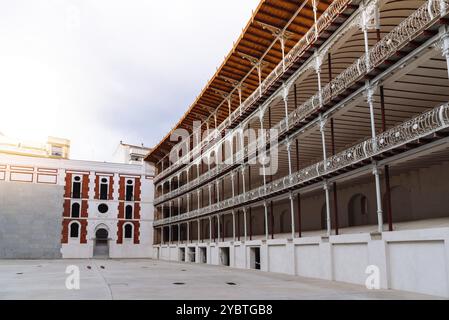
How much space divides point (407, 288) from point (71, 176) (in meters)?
39.1

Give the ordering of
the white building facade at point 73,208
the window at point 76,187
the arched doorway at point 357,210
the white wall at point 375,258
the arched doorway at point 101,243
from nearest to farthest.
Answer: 1. the white wall at point 375,258
2. the arched doorway at point 357,210
3. the white building facade at point 73,208
4. the window at point 76,187
5. the arched doorway at point 101,243

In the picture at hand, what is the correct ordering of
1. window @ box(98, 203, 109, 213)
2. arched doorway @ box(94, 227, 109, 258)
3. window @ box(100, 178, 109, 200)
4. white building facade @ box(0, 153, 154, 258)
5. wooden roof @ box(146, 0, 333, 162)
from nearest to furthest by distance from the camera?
wooden roof @ box(146, 0, 333, 162), white building facade @ box(0, 153, 154, 258), arched doorway @ box(94, 227, 109, 258), window @ box(98, 203, 109, 213), window @ box(100, 178, 109, 200)

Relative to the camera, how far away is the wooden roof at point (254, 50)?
2125 centimetres

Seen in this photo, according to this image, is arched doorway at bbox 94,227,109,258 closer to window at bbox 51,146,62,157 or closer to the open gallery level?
the open gallery level

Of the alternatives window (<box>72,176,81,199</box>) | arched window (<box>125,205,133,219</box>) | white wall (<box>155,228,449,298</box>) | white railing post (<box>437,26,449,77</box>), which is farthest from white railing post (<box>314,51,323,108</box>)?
window (<box>72,176,81,199</box>)

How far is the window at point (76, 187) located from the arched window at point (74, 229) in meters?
2.85

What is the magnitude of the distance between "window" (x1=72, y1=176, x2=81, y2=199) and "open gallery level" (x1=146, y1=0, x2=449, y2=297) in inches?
681

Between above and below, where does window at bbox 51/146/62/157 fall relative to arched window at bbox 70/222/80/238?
above

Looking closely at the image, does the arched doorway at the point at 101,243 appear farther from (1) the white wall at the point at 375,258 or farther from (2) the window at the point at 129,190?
(1) the white wall at the point at 375,258

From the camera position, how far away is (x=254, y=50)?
25.2m

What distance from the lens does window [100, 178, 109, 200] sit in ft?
150

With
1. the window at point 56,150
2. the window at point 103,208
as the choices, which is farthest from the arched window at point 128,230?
the window at point 56,150
